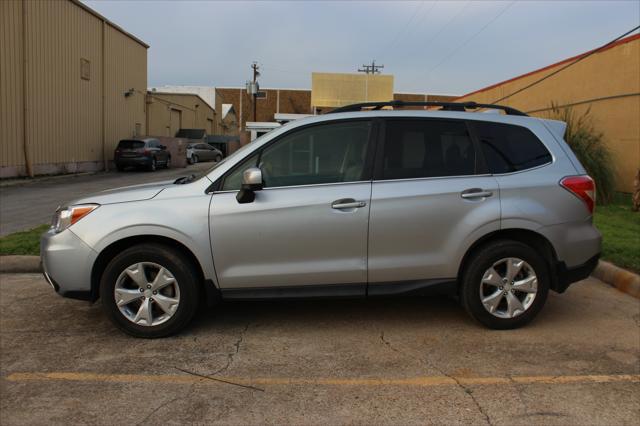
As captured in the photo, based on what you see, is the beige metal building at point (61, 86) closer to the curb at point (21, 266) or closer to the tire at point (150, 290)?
the curb at point (21, 266)

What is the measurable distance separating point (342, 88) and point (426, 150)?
33.3 m

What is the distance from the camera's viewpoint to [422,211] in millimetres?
4363

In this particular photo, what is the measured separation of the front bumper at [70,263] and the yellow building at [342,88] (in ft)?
107

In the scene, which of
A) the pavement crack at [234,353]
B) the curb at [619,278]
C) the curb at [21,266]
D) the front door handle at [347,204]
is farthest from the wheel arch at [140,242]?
the curb at [619,278]

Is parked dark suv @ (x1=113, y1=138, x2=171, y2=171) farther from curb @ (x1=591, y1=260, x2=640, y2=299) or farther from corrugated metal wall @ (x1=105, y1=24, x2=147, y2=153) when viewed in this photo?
curb @ (x1=591, y1=260, x2=640, y2=299)

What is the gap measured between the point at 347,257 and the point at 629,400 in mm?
2164

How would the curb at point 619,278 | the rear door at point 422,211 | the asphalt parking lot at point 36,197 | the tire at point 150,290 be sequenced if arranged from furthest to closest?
the asphalt parking lot at point 36,197
the curb at point 619,278
the rear door at point 422,211
the tire at point 150,290

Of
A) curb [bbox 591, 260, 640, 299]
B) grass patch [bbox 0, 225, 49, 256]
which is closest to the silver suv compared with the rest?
curb [bbox 591, 260, 640, 299]

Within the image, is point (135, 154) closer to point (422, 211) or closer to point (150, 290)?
point (150, 290)

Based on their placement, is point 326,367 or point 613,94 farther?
point 613,94

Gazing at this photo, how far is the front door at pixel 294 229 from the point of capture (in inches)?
167

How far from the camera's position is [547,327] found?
15.4 ft

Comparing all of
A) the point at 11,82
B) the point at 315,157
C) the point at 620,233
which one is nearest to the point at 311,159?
the point at 315,157

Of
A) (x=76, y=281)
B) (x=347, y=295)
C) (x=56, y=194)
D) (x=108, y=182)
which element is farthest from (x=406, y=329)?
(x=108, y=182)
